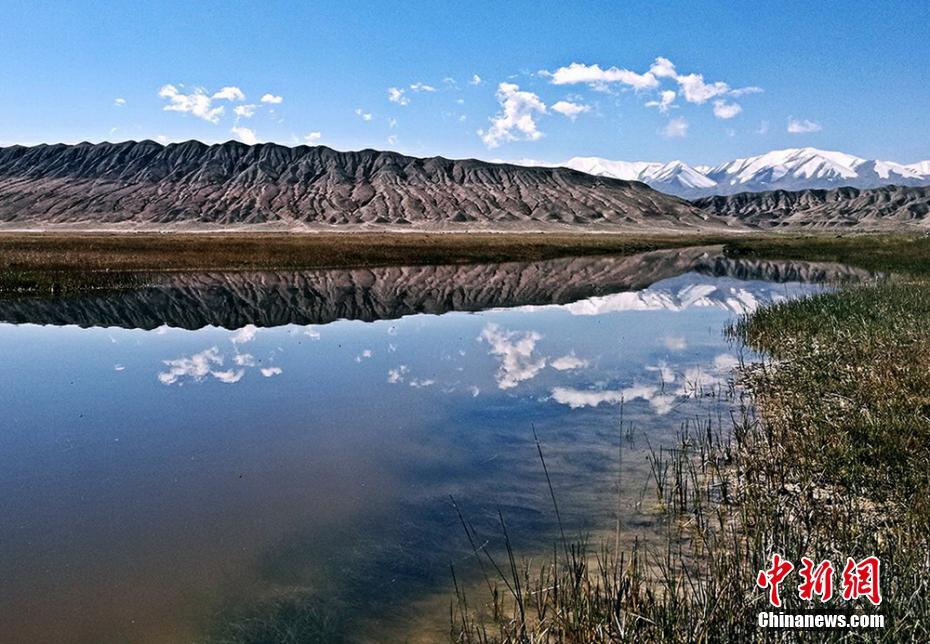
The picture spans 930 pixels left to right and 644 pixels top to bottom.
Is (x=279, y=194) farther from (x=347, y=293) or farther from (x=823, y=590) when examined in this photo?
(x=823, y=590)

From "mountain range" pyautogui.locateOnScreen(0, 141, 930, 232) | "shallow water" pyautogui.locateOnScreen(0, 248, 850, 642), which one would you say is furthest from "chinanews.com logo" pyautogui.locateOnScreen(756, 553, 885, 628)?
"mountain range" pyautogui.locateOnScreen(0, 141, 930, 232)

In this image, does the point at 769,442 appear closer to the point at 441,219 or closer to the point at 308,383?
the point at 308,383

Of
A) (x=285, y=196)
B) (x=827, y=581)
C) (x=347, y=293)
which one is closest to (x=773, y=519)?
(x=827, y=581)

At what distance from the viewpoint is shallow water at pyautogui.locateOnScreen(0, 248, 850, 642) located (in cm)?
770

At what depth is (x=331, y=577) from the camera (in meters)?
7.92

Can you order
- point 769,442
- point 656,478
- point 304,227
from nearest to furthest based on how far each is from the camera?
point 656,478
point 769,442
point 304,227

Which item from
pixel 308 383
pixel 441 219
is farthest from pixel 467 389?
pixel 441 219

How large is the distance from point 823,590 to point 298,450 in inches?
350

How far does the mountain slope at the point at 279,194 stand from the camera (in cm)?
14962

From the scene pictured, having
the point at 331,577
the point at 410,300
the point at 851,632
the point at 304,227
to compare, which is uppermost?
the point at 304,227

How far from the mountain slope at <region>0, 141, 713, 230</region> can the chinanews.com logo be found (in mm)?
138791

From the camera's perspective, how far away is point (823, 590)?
19.0 ft

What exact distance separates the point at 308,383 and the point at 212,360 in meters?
4.42

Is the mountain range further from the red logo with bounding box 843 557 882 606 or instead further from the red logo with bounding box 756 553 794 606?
the red logo with bounding box 843 557 882 606
